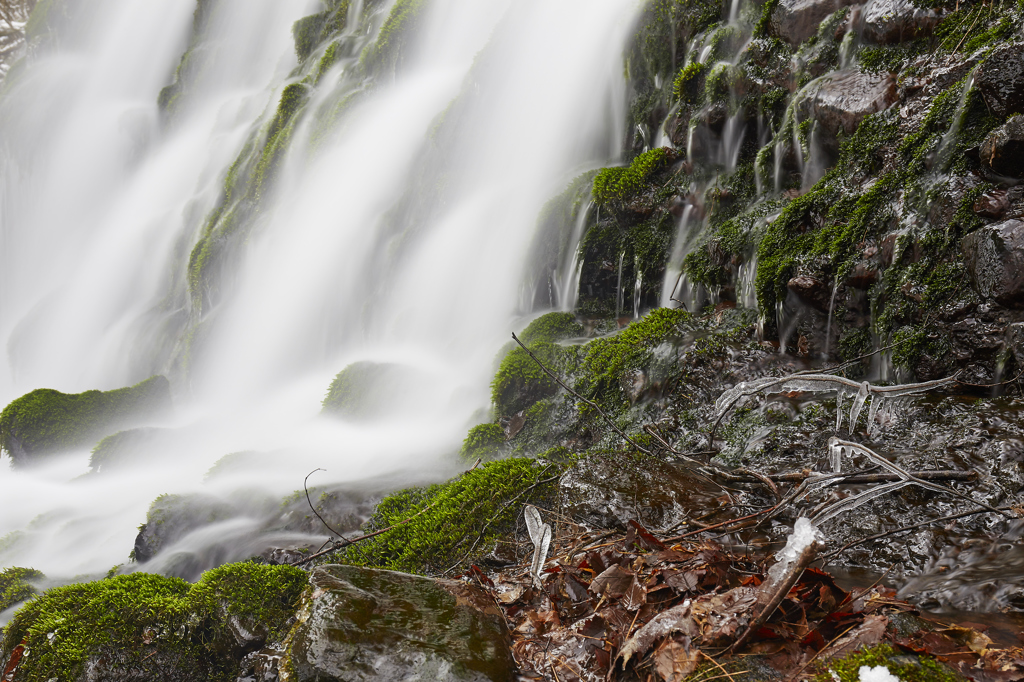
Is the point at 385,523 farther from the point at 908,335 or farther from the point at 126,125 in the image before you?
the point at 126,125

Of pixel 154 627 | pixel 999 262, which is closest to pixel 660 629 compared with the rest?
pixel 154 627

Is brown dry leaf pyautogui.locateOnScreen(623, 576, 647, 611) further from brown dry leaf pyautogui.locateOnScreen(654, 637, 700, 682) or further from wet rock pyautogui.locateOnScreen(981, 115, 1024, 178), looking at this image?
wet rock pyautogui.locateOnScreen(981, 115, 1024, 178)

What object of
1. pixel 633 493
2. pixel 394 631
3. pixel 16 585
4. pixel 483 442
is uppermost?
pixel 16 585

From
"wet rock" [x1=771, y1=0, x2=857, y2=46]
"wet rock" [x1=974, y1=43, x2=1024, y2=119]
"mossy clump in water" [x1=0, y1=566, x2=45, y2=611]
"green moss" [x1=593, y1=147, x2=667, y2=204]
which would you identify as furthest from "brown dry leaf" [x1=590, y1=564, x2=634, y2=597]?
"wet rock" [x1=771, y1=0, x2=857, y2=46]

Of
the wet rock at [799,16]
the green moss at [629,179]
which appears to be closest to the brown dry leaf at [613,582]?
the green moss at [629,179]

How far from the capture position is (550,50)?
993cm

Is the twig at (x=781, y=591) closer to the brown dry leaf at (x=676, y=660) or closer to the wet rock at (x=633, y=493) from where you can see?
the brown dry leaf at (x=676, y=660)

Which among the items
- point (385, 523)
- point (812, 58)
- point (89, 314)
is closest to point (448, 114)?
point (812, 58)

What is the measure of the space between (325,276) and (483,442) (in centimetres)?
589

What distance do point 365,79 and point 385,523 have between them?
11.5 metres

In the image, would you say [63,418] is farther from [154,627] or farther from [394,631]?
[394,631]

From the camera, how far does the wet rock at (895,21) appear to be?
457cm

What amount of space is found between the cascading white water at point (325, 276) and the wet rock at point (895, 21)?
3591mm

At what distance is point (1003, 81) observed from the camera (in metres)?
3.50
